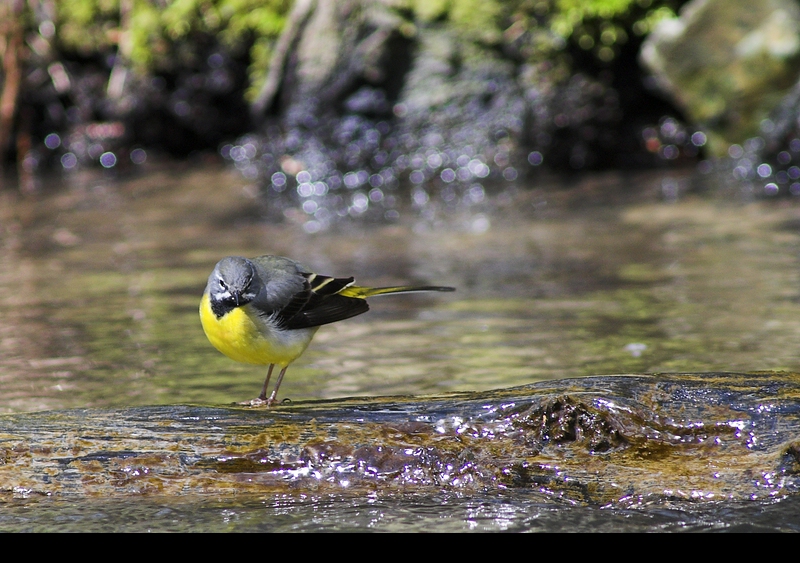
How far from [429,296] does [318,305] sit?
290 cm

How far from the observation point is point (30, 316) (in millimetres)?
6742

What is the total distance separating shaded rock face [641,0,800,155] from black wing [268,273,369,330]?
811 centimetres

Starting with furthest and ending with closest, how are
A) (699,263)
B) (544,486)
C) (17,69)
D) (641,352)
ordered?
1. (17,69)
2. (699,263)
3. (641,352)
4. (544,486)

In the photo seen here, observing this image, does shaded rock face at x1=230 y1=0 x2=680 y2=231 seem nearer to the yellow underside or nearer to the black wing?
the black wing

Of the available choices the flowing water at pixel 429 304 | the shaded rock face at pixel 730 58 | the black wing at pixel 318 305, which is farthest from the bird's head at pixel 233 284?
the shaded rock face at pixel 730 58

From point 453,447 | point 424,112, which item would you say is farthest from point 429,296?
point 424,112

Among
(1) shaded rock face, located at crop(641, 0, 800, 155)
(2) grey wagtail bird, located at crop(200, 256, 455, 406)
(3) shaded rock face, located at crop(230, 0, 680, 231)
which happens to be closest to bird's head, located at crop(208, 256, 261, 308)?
(2) grey wagtail bird, located at crop(200, 256, 455, 406)

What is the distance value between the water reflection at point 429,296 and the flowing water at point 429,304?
0.02 m

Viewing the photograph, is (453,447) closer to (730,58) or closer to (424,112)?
(424,112)
